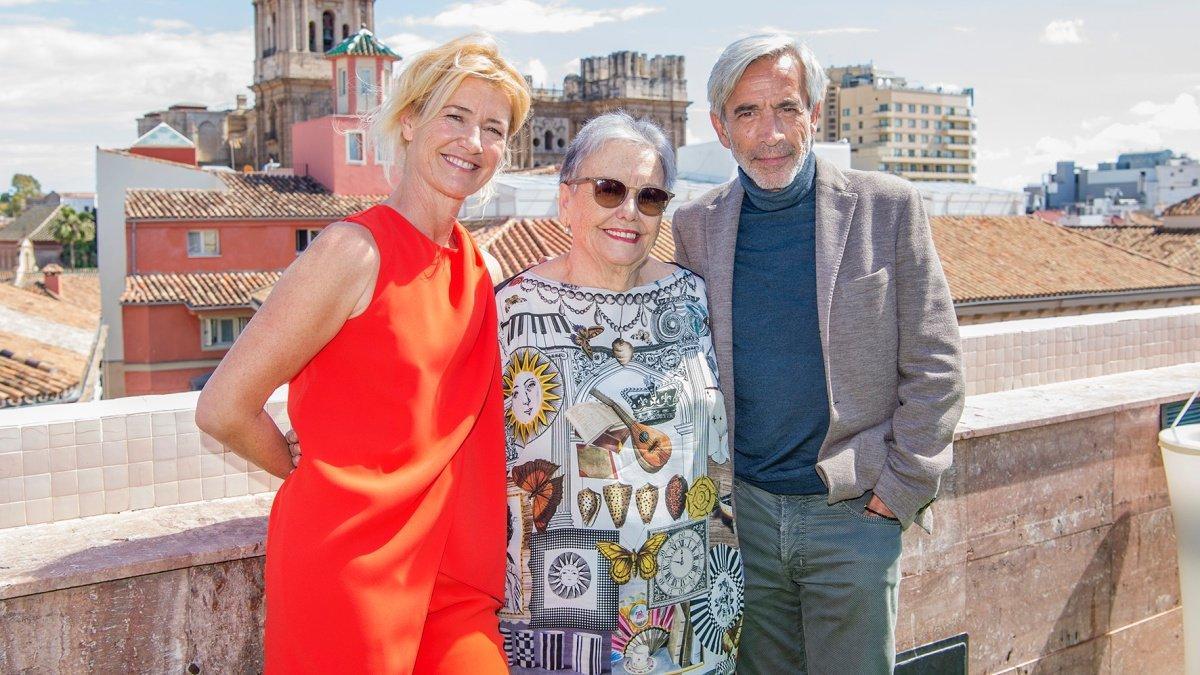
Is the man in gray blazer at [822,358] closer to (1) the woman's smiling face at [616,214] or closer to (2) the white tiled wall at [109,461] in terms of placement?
(1) the woman's smiling face at [616,214]

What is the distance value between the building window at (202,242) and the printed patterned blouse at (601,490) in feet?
107

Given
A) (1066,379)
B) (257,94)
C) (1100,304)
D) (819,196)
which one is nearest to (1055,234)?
(1100,304)

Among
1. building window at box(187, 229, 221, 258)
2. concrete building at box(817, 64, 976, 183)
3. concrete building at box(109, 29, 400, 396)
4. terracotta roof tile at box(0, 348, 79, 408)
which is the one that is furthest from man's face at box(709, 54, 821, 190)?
concrete building at box(817, 64, 976, 183)

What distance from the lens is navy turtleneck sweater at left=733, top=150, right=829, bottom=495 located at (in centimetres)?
226

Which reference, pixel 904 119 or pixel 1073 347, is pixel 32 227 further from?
pixel 904 119

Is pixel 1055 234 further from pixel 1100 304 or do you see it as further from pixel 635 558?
pixel 635 558

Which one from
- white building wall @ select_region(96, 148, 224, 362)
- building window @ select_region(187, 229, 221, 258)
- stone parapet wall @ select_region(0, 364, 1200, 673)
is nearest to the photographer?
stone parapet wall @ select_region(0, 364, 1200, 673)

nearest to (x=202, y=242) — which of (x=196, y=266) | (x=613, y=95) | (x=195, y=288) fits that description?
(x=196, y=266)

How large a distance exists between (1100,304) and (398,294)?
24729mm

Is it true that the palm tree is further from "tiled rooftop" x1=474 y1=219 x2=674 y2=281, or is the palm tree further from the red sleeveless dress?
the red sleeveless dress

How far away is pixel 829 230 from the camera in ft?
7.34

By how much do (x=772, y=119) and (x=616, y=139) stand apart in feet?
1.14

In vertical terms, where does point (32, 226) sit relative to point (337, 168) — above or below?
below

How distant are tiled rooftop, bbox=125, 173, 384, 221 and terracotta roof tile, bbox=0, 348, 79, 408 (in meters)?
18.2
